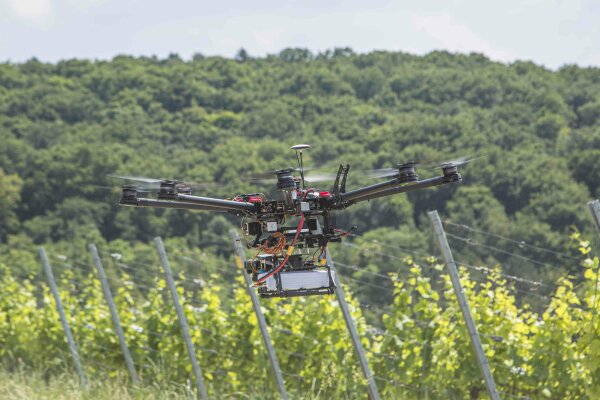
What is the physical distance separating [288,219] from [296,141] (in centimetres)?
4501

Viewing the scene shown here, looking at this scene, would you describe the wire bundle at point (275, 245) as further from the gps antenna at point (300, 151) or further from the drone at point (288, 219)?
the gps antenna at point (300, 151)

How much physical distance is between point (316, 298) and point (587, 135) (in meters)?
40.1

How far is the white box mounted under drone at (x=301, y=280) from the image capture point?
6.12m

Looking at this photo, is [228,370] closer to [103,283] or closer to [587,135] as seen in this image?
[103,283]

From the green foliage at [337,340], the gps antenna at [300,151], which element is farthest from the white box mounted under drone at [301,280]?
the green foliage at [337,340]

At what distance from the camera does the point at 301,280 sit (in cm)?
614

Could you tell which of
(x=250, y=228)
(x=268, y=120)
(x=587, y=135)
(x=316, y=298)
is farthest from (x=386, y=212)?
(x=250, y=228)

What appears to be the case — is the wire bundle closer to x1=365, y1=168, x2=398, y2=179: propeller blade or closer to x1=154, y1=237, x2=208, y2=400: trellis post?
x1=365, y1=168, x2=398, y2=179: propeller blade

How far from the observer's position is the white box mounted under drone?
20.1ft

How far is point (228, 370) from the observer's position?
1128 cm

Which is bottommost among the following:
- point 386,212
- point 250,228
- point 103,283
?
point 386,212

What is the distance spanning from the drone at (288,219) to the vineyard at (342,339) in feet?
7.22

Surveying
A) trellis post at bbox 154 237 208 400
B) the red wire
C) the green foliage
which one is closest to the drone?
the red wire

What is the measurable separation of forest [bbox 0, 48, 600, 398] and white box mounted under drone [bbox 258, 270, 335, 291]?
13937 mm
